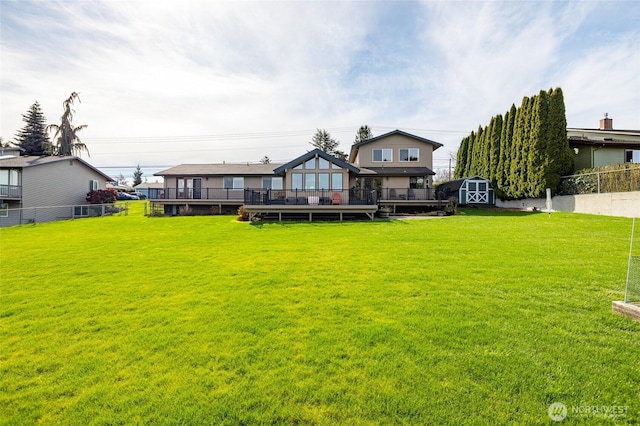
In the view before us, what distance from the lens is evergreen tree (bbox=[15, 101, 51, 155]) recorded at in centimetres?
4200

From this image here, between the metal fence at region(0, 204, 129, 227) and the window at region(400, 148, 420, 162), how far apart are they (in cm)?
2598

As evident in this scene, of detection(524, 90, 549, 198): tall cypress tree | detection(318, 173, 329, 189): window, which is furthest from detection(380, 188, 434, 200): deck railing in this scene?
detection(524, 90, 549, 198): tall cypress tree

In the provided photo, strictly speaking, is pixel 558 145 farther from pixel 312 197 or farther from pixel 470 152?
pixel 312 197

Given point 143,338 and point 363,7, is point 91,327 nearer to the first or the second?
point 143,338

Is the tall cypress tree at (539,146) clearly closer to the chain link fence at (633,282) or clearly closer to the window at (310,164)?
the window at (310,164)

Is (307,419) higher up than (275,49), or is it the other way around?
(275,49)

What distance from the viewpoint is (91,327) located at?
15.3 feet

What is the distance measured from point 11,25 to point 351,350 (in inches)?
542

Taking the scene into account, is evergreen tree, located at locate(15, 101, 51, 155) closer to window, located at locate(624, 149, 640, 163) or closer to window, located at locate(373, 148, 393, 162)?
window, located at locate(373, 148, 393, 162)

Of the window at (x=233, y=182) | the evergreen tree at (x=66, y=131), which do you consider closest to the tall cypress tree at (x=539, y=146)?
the window at (x=233, y=182)

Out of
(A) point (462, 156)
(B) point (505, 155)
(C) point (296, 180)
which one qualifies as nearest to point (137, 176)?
(C) point (296, 180)

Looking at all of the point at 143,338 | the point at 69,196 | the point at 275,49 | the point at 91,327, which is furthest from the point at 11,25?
the point at 69,196

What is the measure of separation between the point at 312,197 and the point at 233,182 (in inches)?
400

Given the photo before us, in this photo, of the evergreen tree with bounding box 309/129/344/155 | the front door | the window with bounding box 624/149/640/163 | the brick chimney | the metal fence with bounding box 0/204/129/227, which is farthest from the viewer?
the evergreen tree with bounding box 309/129/344/155
